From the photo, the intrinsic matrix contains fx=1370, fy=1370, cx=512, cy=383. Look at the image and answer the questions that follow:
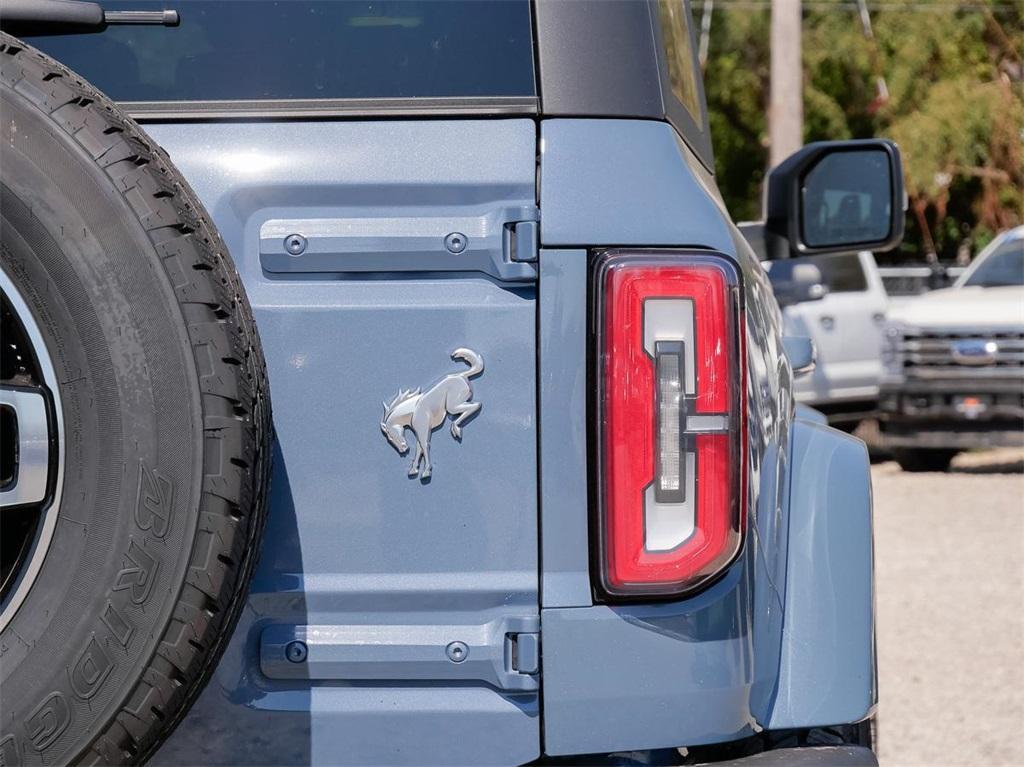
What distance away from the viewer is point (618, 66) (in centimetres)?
183

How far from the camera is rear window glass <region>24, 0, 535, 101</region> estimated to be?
1821 mm

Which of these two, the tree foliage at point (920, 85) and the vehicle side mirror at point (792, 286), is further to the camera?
the tree foliage at point (920, 85)

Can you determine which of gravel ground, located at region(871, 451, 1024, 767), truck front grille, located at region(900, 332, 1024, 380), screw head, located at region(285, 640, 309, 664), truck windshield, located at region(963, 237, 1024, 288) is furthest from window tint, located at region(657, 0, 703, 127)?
truck windshield, located at region(963, 237, 1024, 288)

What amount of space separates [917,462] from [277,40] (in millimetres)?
9897

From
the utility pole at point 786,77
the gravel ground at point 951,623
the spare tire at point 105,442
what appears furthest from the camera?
the utility pole at point 786,77

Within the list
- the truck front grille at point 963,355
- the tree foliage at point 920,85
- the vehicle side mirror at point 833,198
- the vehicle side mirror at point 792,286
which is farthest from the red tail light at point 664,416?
the tree foliage at point 920,85

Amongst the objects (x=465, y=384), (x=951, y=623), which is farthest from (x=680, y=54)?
(x=951, y=623)

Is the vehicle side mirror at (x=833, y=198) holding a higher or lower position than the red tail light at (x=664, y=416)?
higher

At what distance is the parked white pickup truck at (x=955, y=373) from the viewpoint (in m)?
10.1

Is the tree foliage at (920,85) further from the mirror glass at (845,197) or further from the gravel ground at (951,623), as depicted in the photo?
the mirror glass at (845,197)

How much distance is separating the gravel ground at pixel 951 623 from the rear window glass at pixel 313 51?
121 inches

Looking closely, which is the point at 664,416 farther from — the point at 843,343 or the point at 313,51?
the point at 843,343

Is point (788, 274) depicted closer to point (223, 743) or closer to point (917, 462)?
point (917, 462)

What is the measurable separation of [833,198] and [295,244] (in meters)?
1.47
